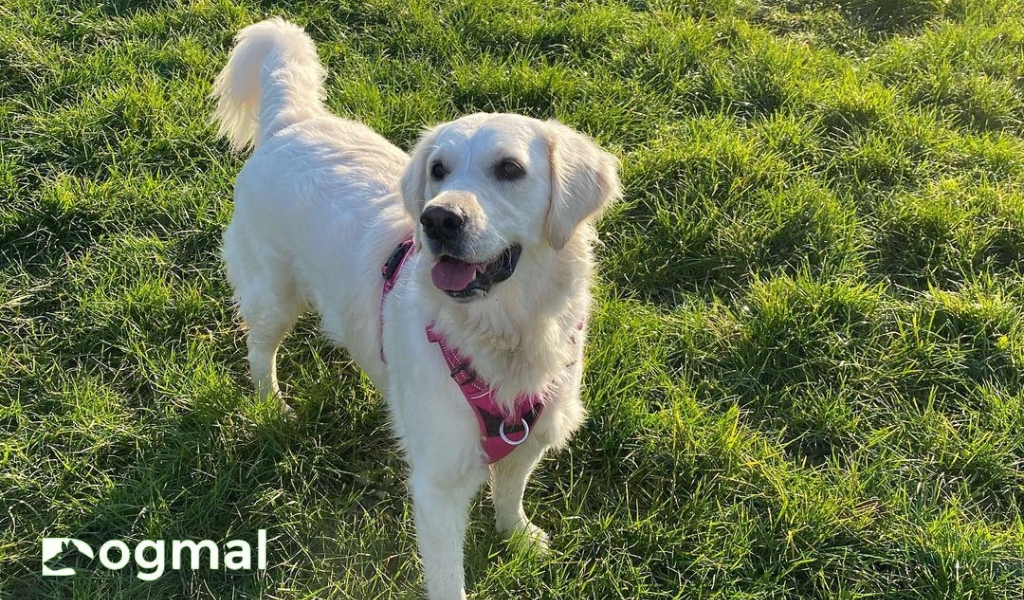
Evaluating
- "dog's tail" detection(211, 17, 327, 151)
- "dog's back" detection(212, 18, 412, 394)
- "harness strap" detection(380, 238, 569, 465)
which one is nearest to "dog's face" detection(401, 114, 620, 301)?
"harness strap" detection(380, 238, 569, 465)

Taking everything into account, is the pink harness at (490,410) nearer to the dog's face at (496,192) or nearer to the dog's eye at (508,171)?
the dog's face at (496,192)

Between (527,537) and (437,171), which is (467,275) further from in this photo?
(527,537)

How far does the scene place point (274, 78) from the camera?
3115mm

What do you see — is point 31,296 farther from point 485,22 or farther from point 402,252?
point 485,22

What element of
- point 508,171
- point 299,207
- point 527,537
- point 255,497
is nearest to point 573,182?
point 508,171

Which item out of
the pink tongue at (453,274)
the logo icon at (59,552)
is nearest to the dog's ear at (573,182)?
the pink tongue at (453,274)

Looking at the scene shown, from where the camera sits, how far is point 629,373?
3131 mm

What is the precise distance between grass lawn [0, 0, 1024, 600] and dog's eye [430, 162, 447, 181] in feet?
3.95

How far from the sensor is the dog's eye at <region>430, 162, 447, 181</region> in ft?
7.60

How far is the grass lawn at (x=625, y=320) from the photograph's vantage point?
2.67 metres

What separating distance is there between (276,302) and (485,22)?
288cm

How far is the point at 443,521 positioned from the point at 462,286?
2.49ft

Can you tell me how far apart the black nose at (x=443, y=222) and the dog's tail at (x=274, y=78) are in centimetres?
140

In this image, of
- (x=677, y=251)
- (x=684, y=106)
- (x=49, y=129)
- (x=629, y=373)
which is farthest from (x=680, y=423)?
(x=49, y=129)
